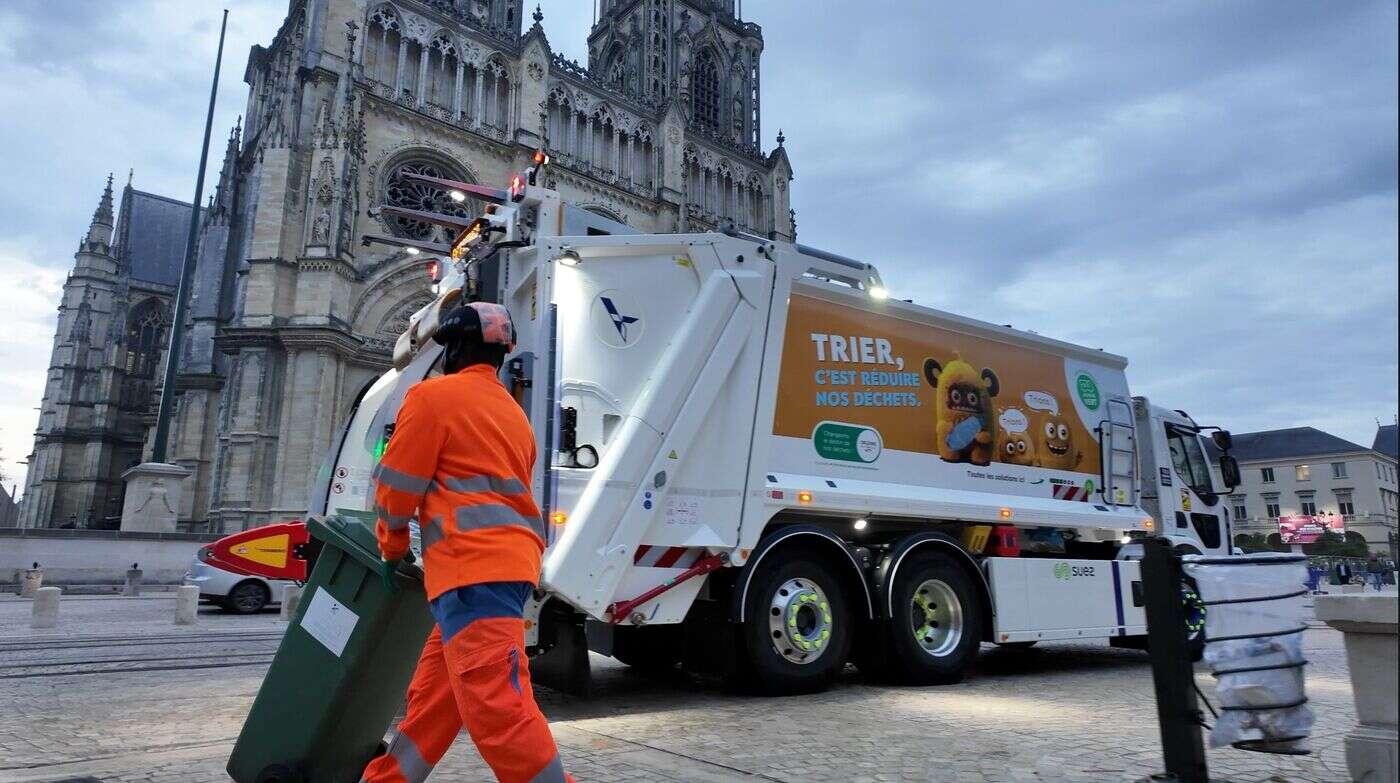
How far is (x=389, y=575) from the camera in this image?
2.94 m

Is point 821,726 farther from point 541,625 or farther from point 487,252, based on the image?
point 487,252

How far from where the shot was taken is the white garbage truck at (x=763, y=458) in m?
5.22

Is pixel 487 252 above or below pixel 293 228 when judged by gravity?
below

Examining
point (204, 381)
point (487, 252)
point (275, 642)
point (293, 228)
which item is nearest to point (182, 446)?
point (204, 381)

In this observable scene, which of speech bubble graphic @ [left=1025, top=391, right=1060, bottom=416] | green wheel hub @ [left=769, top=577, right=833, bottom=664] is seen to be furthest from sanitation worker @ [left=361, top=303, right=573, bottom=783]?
speech bubble graphic @ [left=1025, top=391, right=1060, bottom=416]

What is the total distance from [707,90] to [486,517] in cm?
4534

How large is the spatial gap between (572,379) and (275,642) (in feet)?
22.7

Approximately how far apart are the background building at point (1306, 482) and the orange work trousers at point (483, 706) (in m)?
64.3

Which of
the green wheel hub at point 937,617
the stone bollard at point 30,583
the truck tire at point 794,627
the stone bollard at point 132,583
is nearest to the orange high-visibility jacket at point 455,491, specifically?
the truck tire at point 794,627

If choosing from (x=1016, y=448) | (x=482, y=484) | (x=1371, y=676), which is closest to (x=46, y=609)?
(x=482, y=484)

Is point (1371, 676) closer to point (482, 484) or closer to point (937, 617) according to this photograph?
point (482, 484)

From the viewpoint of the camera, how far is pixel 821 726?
4.69 meters

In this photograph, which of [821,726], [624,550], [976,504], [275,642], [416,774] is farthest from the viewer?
[275,642]

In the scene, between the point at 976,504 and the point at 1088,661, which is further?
the point at 1088,661
